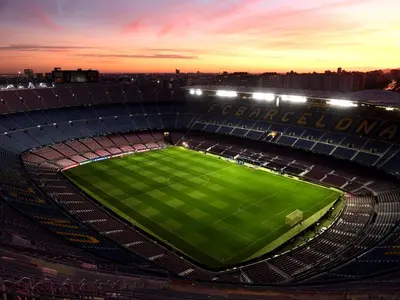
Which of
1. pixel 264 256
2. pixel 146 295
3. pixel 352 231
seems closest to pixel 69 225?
pixel 264 256

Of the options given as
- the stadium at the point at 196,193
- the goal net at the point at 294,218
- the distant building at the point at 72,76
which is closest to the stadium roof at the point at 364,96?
the stadium at the point at 196,193

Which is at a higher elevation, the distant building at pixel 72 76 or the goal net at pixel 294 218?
the distant building at pixel 72 76

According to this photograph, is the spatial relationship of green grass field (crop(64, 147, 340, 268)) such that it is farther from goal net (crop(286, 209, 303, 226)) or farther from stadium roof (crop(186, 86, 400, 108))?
stadium roof (crop(186, 86, 400, 108))

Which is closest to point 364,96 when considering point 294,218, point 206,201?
point 294,218

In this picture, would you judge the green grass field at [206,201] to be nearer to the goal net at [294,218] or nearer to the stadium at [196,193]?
the stadium at [196,193]

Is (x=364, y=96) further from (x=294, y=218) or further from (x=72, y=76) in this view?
(x=72, y=76)

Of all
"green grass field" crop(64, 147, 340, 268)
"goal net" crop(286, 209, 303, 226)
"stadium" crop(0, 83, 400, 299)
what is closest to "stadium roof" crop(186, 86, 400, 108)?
"stadium" crop(0, 83, 400, 299)
